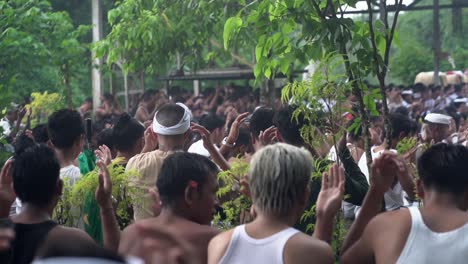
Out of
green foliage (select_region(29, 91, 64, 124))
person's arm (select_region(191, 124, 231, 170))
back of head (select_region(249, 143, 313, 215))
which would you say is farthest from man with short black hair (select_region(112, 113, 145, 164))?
green foliage (select_region(29, 91, 64, 124))

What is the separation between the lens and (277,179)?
4.52 metres

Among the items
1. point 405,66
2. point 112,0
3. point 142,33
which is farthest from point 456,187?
point 405,66

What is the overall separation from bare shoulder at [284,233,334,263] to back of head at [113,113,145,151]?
404 centimetres

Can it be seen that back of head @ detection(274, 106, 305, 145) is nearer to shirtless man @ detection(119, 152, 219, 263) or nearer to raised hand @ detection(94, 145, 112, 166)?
raised hand @ detection(94, 145, 112, 166)

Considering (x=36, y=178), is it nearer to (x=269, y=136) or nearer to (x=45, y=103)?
(x=269, y=136)

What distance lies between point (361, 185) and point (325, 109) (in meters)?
0.71

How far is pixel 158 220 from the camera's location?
499cm

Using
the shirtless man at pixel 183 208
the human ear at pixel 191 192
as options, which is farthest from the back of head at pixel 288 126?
the human ear at pixel 191 192

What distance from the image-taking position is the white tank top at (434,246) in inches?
183

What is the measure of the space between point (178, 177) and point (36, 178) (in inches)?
30.3

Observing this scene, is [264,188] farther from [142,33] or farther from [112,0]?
[112,0]

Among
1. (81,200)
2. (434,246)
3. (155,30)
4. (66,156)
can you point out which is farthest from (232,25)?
(155,30)

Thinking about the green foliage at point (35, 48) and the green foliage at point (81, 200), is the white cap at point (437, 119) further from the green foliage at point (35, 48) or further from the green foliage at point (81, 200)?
the green foliage at point (81, 200)

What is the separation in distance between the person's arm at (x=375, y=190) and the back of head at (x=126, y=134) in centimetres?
341
